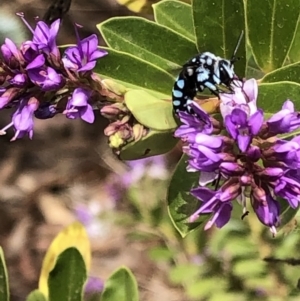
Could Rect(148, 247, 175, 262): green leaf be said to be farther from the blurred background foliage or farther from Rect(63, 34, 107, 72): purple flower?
Rect(63, 34, 107, 72): purple flower

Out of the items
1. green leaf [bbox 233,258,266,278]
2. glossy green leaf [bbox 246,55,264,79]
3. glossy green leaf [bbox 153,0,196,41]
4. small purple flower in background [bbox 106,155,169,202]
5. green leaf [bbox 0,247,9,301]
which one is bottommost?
small purple flower in background [bbox 106,155,169,202]

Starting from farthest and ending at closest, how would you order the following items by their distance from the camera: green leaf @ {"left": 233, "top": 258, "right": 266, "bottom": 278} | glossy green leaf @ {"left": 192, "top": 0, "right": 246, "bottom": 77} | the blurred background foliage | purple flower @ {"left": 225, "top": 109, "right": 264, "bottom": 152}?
the blurred background foliage, green leaf @ {"left": 233, "top": 258, "right": 266, "bottom": 278}, glossy green leaf @ {"left": 192, "top": 0, "right": 246, "bottom": 77}, purple flower @ {"left": 225, "top": 109, "right": 264, "bottom": 152}

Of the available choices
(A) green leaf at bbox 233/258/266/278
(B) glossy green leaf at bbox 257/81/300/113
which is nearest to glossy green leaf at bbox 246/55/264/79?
(B) glossy green leaf at bbox 257/81/300/113

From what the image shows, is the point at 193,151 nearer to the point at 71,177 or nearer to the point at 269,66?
the point at 269,66

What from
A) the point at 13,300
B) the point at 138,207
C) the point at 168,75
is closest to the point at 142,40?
the point at 168,75

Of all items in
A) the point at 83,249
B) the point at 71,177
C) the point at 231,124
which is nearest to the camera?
the point at 231,124

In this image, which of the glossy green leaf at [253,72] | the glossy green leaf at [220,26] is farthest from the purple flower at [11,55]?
the glossy green leaf at [253,72]

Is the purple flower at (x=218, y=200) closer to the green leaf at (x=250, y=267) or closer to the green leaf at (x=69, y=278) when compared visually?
the green leaf at (x=69, y=278)
